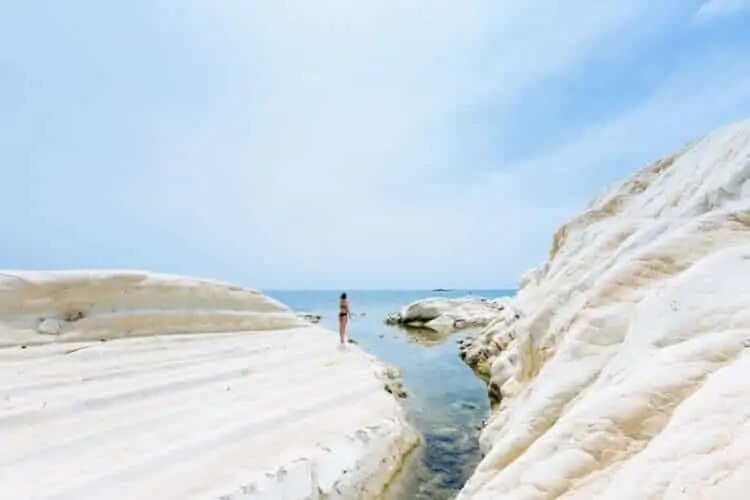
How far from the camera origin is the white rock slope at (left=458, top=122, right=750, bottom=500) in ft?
12.1

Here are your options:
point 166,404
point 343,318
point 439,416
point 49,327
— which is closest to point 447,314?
point 343,318

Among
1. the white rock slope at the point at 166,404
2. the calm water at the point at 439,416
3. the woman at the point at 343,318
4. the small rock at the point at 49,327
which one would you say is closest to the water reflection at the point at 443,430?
the calm water at the point at 439,416

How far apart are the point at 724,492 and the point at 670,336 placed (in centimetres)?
259

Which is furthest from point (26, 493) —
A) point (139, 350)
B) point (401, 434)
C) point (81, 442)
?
point (139, 350)

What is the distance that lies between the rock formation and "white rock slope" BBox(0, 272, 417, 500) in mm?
24915

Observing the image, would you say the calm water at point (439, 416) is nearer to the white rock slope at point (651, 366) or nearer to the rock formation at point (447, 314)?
the white rock slope at point (651, 366)

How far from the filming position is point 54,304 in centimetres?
1541

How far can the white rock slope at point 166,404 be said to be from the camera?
21.9 ft

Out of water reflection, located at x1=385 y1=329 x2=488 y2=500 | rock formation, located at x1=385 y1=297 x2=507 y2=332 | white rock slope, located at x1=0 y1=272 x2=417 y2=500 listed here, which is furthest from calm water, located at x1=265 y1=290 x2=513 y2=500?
rock formation, located at x1=385 y1=297 x2=507 y2=332

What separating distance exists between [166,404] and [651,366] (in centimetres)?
839

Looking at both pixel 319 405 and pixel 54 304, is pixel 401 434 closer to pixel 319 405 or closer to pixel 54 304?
pixel 319 405

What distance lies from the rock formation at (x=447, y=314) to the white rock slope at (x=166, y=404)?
24.9 m

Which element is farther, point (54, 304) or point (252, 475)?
point (54, 304)

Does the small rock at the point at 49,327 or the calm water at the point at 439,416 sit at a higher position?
the small rock at the point at 49,327
